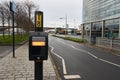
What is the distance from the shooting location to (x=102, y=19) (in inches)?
1095

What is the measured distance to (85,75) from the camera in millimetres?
9125

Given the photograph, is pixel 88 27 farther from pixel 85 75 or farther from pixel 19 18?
pixel 85 75

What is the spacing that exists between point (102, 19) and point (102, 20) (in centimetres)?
85

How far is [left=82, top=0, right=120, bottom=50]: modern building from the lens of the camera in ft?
82.5

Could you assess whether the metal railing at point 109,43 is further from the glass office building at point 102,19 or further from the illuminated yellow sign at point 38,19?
the illuminated yellow sign at point 38,19

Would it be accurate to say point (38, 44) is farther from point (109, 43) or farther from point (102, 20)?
point (102, 20)

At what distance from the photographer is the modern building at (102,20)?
990 inches

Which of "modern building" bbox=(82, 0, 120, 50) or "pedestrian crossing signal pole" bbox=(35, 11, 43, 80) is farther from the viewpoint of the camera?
"modern building" bbox=(82, 0, 120, 50)

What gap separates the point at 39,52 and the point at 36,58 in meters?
0.12

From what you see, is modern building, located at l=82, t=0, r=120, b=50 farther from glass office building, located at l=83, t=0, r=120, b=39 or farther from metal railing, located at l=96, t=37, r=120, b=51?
metal railing, located at l=96, t=37, r=120, b=51

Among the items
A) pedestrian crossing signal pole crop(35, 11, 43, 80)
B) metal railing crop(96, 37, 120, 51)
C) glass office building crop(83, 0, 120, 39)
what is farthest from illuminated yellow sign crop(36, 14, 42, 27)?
glass office building crop(83, 0, 120, 39)

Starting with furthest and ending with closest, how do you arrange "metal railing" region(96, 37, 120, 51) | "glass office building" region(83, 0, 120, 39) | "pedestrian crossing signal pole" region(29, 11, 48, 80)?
"glass office building" region(83, 0, 120, 39), "metal railing" region(96, 37, 120, 51), "pedestrian crossing signal pole" region(29, 11, 48, 80)

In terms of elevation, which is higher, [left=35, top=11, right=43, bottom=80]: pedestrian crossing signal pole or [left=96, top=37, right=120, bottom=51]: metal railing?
[left=35, top=11, right=43, bottom=80]: pedestrian crossing signal pole

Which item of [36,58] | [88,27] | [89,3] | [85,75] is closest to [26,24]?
[88,27]
